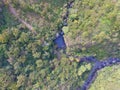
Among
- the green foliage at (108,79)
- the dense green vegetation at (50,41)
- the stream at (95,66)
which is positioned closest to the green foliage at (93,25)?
the dense green vegetation at (50,41)

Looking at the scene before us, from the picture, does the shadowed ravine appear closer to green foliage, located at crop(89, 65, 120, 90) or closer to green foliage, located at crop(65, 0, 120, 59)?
green foliage, located at crop(89, 65, 120, 90)

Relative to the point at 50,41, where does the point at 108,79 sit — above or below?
below

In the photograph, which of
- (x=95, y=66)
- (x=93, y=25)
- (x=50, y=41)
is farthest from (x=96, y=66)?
(x=50, y=41)

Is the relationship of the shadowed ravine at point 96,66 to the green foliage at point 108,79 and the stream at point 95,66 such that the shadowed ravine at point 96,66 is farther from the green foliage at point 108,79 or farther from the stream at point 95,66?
the green foliage at point 108,79

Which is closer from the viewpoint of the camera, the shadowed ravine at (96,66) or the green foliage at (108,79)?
the green foliage at (108,79)

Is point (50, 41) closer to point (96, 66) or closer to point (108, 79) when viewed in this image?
point (96, 66)

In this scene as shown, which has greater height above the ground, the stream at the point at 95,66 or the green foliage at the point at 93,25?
the green foliage at the point at 93,25

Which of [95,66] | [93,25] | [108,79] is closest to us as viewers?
[93,25]

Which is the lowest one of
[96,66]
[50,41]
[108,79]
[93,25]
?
[108,79]

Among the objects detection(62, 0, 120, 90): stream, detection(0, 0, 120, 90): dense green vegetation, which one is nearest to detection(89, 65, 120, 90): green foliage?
detection(0, 0, 120, 90): dense green vegetation

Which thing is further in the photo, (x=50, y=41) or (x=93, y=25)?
(x=50, y=41)

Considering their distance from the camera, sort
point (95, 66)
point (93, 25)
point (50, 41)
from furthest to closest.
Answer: point (95, 66)
point (50, 41)
point (93, 25)
